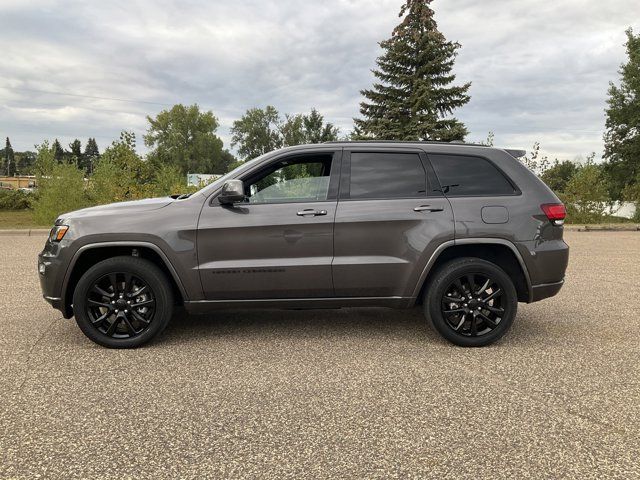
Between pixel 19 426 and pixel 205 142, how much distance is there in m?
86.4

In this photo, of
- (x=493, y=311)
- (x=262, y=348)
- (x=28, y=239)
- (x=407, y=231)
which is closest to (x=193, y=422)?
(x=262, y=348)

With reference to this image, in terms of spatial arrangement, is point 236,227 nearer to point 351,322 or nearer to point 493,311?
point 351,322

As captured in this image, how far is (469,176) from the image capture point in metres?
4.40

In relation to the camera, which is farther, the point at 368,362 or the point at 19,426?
the point at 368,362

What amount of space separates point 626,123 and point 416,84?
74.6ft

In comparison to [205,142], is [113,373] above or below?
below

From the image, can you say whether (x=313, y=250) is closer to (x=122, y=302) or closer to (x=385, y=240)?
(x=385, y=240)

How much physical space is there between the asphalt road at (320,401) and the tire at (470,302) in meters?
0.15

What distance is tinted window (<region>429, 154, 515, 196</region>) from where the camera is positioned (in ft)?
14.3

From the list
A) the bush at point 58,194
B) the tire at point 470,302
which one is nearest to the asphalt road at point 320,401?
the tire at point 470,302

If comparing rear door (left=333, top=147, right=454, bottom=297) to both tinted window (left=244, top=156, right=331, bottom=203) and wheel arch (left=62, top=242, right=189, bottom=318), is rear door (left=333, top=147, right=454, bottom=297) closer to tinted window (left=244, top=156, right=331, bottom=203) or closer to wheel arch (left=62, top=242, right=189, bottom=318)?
tinted window (left=244, top=156, right=331, bottom=203)

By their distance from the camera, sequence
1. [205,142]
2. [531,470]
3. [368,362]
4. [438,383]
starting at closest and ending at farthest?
[531,470]
[438,383]
[368,362]
[205,142]

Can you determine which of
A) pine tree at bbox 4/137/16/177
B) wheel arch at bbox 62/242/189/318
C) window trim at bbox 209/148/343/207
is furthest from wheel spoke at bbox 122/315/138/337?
pine tree at bbox 4/137/16/177

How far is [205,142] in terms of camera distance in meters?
85.4
